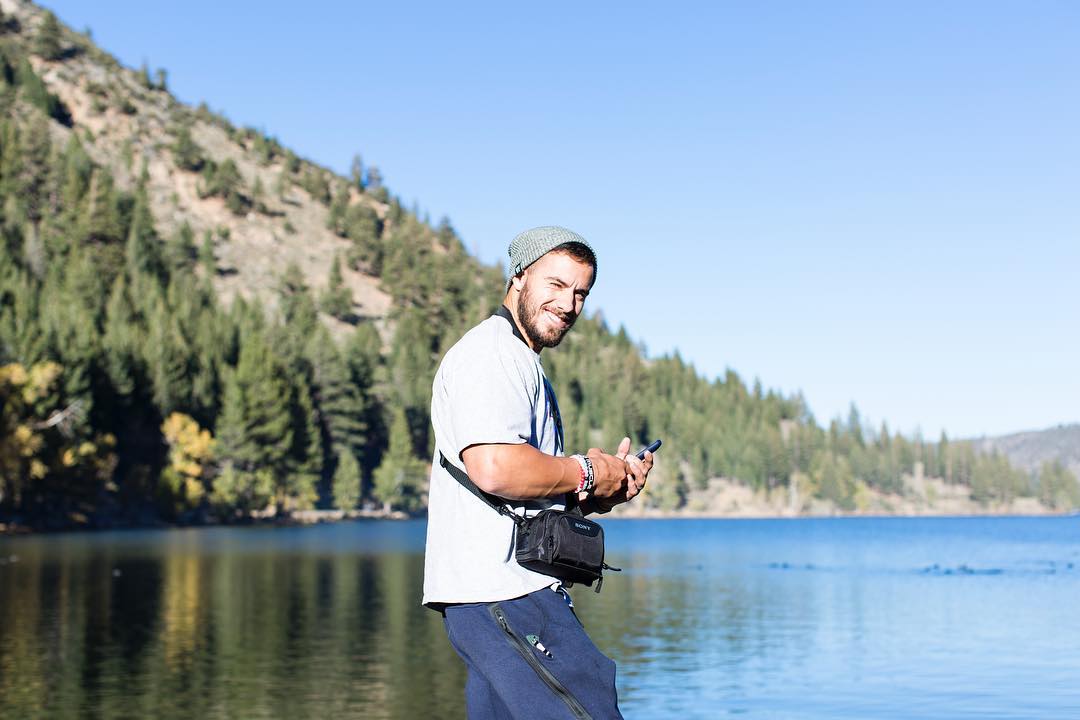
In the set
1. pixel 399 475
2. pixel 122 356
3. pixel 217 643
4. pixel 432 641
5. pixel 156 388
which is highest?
pixel 122 356

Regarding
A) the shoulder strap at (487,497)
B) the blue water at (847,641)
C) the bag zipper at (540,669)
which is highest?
the shoulder strap at (487,497)

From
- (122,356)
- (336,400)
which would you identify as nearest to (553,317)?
(122,356)

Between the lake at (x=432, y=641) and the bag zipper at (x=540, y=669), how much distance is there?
49.0 feet

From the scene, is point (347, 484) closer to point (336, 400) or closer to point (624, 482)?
point (336, 400)

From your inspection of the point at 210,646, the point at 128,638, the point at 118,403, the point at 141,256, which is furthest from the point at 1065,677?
the point at 141,256

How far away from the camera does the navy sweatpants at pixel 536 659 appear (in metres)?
4.45

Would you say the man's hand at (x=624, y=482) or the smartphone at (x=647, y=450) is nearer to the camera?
the man's hand at (x=624, y=482)

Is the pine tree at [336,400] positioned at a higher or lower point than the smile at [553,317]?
higher

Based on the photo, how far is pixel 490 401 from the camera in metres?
4.35

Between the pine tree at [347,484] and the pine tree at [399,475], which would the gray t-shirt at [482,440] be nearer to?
the pine tree at [347,484]

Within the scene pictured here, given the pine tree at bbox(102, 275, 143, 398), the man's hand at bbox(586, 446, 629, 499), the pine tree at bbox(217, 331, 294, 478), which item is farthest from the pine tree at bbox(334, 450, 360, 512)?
the man's hand at bbox(586, 446, 629, 499)

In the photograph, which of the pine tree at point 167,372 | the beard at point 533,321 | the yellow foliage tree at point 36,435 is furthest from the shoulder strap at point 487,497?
the pine tree at point 167,372

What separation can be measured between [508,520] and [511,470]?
0.87 feet

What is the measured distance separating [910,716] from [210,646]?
14151 mm
